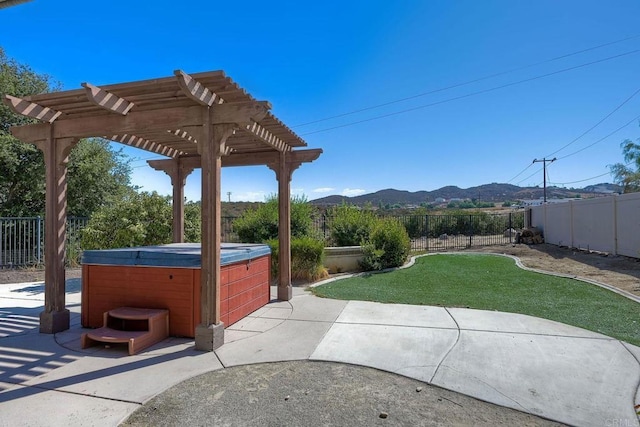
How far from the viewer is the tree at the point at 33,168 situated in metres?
12.0

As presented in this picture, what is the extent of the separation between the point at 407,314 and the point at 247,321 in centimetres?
235

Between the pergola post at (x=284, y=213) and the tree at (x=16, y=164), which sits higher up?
the tree at (x=16, y=164)

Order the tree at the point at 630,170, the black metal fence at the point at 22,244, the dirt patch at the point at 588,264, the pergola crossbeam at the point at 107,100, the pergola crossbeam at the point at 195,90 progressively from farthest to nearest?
the tree at the point at 630,170
the black metal fence at the point at 22,244
the dirt patch at the point at 588,264
the pergola crossbeam at the point at 107,100
the pergola crossbeam at the point at 195,90

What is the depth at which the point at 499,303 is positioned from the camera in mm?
5918

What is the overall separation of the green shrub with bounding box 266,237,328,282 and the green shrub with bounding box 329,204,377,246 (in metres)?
1.98

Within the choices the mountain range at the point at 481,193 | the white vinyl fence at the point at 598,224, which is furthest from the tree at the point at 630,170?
the mountain range at the point at 481,193

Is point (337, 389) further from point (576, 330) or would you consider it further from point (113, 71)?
point (113, 71)

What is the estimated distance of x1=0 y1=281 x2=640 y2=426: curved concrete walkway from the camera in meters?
2.66

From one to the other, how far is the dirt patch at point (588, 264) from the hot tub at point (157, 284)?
24.2 ft

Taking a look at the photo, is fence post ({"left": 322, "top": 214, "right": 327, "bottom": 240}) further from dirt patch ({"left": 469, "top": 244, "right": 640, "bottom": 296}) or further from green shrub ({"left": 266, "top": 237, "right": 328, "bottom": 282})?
dirt patch ({"left": 469, "top": 244, "right": 640, "bottom": 296})

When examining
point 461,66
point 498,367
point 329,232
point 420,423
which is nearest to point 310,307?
point 498,367

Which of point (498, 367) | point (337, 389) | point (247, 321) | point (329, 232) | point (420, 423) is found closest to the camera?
point (420, 423)

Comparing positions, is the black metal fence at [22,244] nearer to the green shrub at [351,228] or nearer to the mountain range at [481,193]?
the green shrub at [351,228]

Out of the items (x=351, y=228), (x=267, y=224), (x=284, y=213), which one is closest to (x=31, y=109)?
(x=284, y=213)
